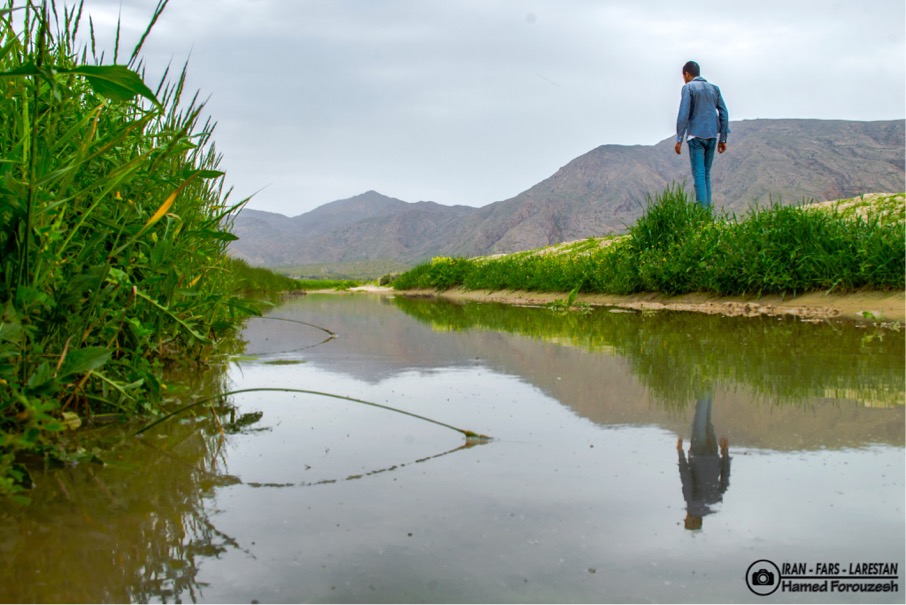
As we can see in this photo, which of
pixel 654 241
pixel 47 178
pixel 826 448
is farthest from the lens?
pixel 654 241

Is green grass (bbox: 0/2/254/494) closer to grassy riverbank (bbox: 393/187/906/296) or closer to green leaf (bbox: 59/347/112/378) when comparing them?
green leaf (bbox: 59/347/112/378)

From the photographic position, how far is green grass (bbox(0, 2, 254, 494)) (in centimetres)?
181

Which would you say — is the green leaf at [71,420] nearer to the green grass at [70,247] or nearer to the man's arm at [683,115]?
the green grass at [70,247]

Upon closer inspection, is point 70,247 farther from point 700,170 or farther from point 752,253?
point 700,170

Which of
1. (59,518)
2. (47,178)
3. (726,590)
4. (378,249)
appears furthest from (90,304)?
(378,249)

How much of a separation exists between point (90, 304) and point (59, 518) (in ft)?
2.65

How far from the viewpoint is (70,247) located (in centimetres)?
250

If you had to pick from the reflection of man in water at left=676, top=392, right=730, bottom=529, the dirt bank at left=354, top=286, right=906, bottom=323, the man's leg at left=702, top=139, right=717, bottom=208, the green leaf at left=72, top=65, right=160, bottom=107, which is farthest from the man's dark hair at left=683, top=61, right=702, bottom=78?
the green leaf at left=72, top=65, right=160, bottom=107

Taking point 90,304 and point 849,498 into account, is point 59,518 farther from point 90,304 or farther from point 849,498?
point 849,498

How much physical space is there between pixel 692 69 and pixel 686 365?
7160mm

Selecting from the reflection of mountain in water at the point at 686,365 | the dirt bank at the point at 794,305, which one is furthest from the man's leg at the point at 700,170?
the reflection of mountain in water at the point at 686,365

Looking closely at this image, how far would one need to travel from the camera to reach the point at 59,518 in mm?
1552

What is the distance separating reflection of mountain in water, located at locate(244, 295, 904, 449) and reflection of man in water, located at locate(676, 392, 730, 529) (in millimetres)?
71

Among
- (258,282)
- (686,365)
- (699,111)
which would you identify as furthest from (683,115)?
(258,282)
